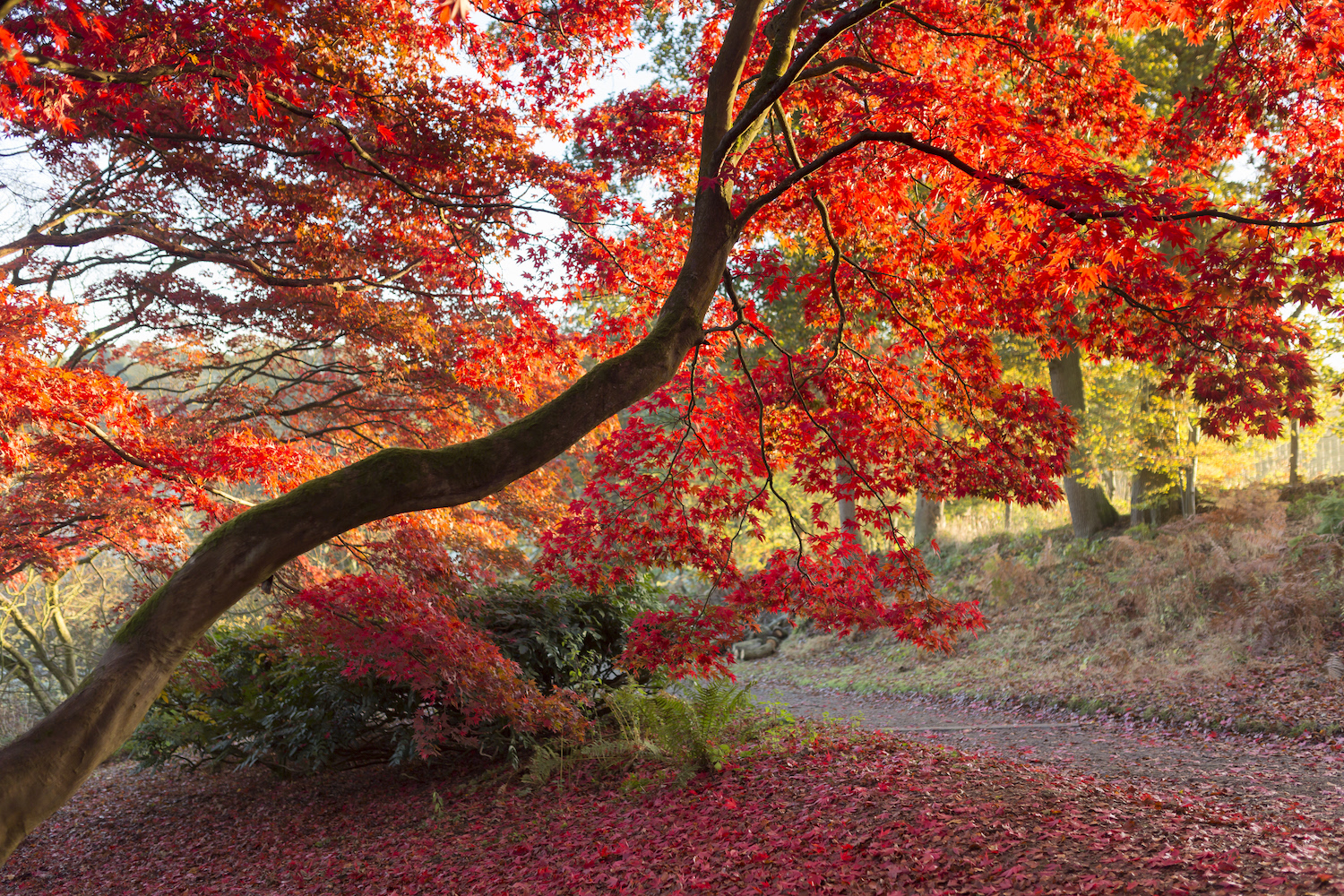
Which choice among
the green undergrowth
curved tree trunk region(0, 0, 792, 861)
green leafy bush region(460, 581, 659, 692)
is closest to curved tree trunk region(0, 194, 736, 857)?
curved tree trunk region(0, 0, 792, 861)

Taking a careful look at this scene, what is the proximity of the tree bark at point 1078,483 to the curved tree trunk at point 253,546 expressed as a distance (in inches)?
440

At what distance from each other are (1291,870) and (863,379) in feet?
13.2

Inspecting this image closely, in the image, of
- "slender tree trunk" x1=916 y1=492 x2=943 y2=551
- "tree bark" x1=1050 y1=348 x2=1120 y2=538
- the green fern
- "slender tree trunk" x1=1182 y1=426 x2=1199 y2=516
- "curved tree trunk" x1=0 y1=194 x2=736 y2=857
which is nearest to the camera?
"curved tree trunk" x1=0 y1=194 x2=736 y2=857

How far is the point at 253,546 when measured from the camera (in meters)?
2.81

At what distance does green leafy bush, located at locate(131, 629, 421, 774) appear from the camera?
22.2 ft

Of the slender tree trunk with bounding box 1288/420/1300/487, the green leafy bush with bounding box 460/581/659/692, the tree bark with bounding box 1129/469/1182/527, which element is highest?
the slender tree trunk with bounding box 1288/420/1300/487

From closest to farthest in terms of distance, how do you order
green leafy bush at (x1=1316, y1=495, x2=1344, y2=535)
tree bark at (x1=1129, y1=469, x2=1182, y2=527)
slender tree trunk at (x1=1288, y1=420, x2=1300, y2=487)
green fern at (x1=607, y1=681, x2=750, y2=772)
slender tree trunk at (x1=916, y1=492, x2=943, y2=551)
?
green fern at (x1=607, y1=681, x2=750, y2=772) → green leafy bush at (x1=1316, y1=495, x2=1344, y2=535) → slender tree trunk at (x1=1288, y1=420, x2=1300, y2=487) → tree bark at (x1=1129, y1=469, x2=1182, y2=527) → slender tree trunk at (x1=916, y1=492, x2=943, y2=551)

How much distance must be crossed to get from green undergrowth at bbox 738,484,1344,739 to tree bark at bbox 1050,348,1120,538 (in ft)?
1.28

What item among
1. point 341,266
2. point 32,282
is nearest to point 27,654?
point 32,282

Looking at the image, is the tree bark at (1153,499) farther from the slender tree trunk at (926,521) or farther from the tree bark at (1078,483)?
the slender tree trunk at (926,521)

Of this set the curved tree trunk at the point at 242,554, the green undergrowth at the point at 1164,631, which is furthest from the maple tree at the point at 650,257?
the green undergrowth at the point at 1164,631

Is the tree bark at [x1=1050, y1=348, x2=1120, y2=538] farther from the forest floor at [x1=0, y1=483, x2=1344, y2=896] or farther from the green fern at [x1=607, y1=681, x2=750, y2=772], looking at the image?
the green fern at [x1=607, y1=681, x2=750, y2=772]

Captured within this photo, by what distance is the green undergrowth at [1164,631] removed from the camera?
761 cm

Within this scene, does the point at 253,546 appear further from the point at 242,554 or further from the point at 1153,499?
the point at 1153,499
